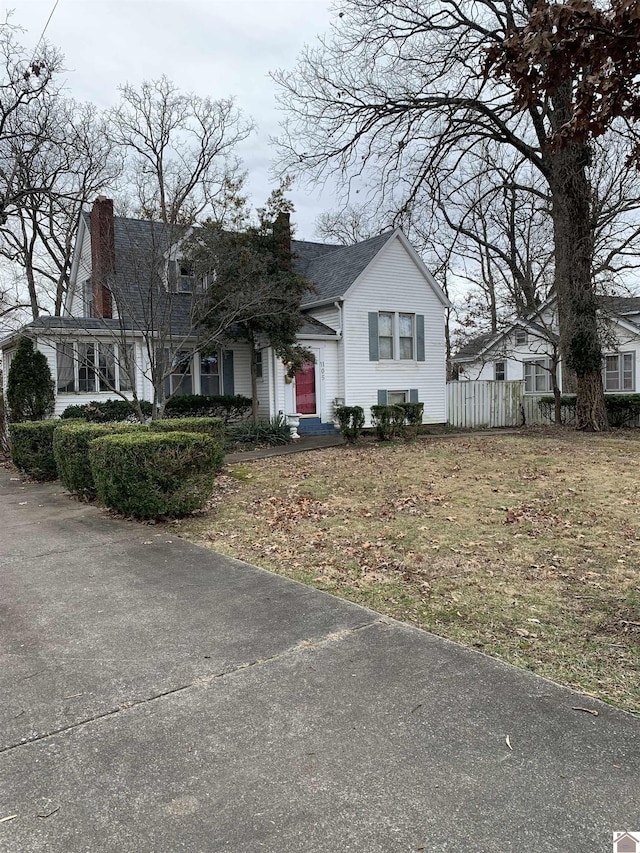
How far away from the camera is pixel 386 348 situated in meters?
21.0

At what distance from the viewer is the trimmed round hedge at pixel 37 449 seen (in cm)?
1203

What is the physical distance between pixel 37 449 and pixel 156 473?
18.5 feet

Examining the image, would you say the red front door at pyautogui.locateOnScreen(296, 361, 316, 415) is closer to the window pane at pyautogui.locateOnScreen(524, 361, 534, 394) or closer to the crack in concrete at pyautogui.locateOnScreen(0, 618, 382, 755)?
the window pane at pyautogui.locateOnScreen(524, 361, 534, 394)

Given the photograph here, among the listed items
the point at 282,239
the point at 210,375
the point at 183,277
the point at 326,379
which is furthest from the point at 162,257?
the point at 326,379

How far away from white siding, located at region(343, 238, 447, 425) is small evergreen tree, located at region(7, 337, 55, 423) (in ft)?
30.2

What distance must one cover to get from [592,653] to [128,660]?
299 cm

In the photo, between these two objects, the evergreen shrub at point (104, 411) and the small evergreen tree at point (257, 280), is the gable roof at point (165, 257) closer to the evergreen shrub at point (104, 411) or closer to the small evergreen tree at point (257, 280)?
the small evergreen tree at point (257, 280)

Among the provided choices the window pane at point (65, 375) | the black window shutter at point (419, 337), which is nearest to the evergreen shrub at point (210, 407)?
the window pane at point (65, 375)

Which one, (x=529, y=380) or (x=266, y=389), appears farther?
(x=529, y=380)

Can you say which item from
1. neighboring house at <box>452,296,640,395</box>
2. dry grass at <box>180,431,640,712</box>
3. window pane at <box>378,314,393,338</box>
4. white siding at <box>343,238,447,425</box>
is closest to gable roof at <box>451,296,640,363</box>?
neighboring house at <box>452,296,640,395</box>

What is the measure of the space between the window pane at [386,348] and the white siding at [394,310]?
28 cm

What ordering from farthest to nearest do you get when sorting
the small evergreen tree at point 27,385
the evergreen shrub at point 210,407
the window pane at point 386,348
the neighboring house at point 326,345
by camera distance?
the window pane at point 386,348
the evergreen shrub at point 210,407
the neighboring house at point 326,345
the small evergreen tree at point 27,385

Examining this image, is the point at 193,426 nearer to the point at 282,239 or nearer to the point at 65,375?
the point at 282,239

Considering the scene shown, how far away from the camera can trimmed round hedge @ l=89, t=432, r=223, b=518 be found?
7758mm
